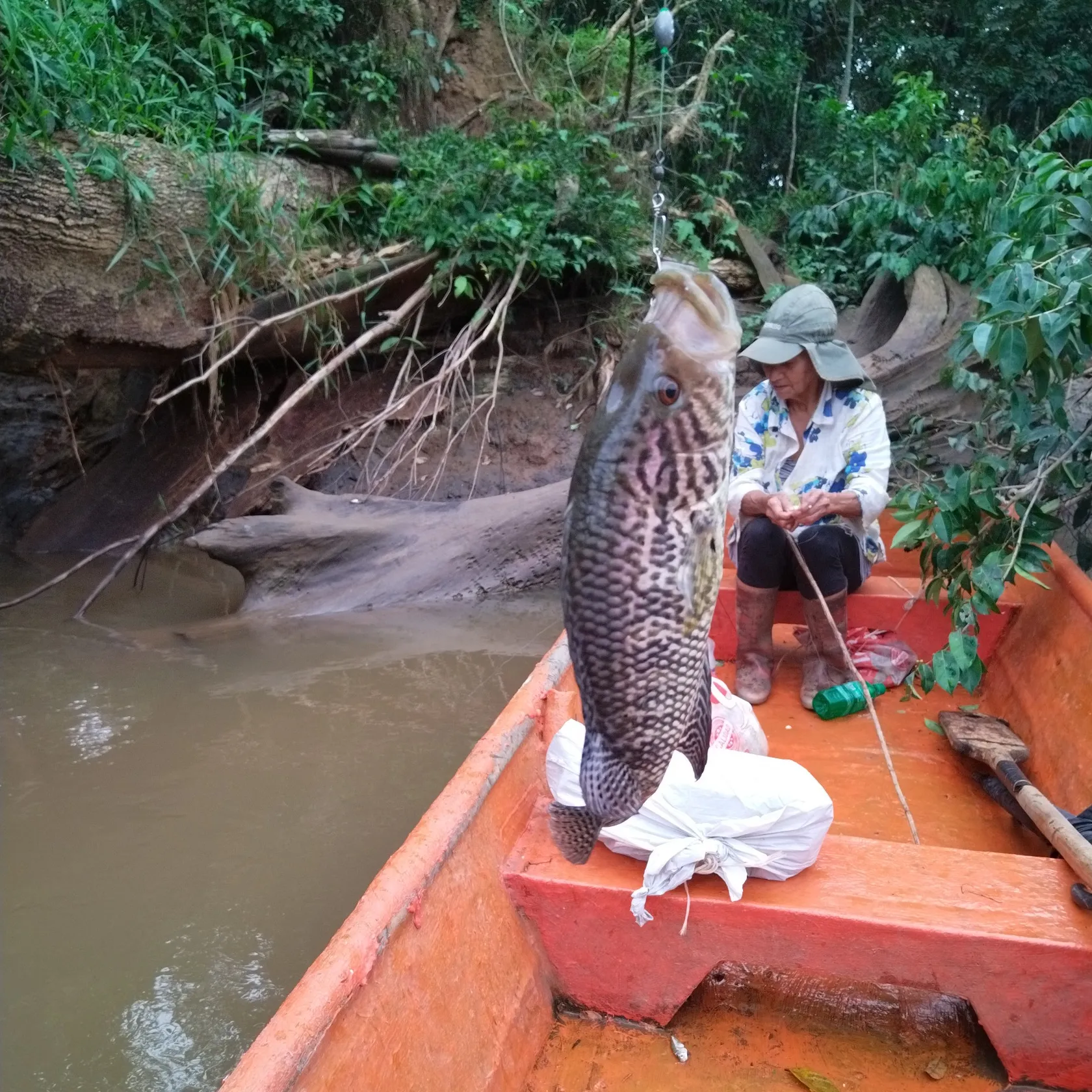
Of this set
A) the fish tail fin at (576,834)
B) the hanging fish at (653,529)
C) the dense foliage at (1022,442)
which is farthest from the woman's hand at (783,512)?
the hanging fish at (653,529)

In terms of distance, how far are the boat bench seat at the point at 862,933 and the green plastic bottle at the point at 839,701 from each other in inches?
41.1

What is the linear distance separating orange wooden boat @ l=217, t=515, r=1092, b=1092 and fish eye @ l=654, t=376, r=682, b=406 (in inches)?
39.9

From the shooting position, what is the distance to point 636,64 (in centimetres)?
712

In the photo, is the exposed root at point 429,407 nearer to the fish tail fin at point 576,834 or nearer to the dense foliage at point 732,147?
the dense foliage at point 732,147

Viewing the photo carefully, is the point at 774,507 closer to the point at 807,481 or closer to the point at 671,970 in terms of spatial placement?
the point at 807,481

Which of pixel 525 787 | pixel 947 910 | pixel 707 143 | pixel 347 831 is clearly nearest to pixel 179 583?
pixel 347 831

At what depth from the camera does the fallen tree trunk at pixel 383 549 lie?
4.73m

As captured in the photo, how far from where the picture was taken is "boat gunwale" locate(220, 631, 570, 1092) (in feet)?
3.96

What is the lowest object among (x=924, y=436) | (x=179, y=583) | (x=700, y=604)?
(x=179, y=583)

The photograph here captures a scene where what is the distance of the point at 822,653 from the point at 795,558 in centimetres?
38

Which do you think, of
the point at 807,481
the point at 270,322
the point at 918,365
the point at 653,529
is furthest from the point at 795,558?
the point at 270,322

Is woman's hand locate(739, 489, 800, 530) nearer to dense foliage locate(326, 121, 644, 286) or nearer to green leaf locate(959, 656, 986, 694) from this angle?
green leaf locate(959, 656, 986, 694)

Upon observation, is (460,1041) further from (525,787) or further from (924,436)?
(924,436)

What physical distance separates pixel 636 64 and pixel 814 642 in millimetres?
5852
